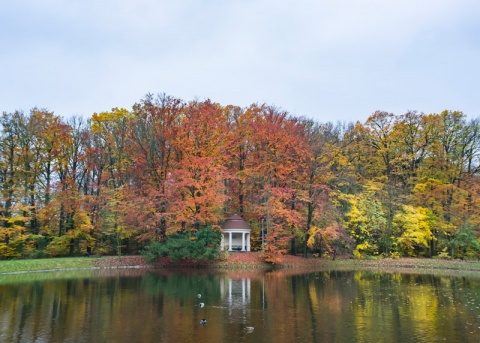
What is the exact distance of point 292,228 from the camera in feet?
A: 148

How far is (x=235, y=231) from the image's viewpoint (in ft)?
147

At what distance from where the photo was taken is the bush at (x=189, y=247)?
39.2 m

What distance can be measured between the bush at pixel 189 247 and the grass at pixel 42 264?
563 cm

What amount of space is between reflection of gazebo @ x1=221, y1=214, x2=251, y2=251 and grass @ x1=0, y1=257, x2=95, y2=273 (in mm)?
13692

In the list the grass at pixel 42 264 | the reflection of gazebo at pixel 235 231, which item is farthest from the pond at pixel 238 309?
the reflection of gazebo at pixel 235 231

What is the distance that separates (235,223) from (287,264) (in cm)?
722

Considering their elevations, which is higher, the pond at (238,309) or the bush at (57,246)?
the bush at (57,246)

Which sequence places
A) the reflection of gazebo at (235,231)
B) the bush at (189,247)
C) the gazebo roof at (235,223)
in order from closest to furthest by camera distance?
the bush at (189,247)
the reflection of gazebo at (235,231)
the gazebo roof at (235,223)

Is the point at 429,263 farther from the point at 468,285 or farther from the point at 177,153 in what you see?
the point at 177,153

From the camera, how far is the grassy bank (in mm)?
37781

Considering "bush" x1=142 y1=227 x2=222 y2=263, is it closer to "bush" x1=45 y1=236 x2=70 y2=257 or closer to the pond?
the pond

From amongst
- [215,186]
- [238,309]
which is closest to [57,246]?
[215,186]

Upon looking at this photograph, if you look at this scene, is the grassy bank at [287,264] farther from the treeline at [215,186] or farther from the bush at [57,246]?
the bush at [57,246]

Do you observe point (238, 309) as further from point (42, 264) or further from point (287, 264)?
point (42, 264)
